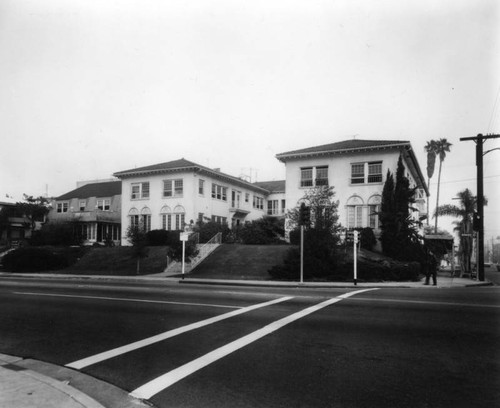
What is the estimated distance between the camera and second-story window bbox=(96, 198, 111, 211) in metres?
52.7

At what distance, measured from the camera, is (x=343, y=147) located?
3553 cm

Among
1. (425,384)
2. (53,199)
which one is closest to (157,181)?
(53,199)

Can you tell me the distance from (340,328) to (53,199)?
59.8m

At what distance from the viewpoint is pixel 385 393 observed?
195 inches

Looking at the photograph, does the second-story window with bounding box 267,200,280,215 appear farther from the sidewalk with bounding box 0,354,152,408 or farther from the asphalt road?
the sidewalk with bounding box 0,354,152,408

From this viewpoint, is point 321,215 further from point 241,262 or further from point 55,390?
point 55,390

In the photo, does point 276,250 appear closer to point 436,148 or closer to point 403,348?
point 403,348

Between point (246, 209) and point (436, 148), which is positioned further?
point (436, 148)

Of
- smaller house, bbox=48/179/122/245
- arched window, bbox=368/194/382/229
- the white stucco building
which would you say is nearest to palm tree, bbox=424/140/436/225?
the white stucco building

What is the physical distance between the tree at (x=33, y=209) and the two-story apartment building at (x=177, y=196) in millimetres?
17782

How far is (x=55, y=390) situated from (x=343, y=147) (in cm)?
3295

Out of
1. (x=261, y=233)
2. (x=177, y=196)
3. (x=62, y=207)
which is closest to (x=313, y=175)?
(x=261, y=233)

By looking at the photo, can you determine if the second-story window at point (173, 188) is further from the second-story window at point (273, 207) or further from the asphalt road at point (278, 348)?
the asphalt road at point (278, 348)

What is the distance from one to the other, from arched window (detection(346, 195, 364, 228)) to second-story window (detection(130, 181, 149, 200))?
2018 centimetres
